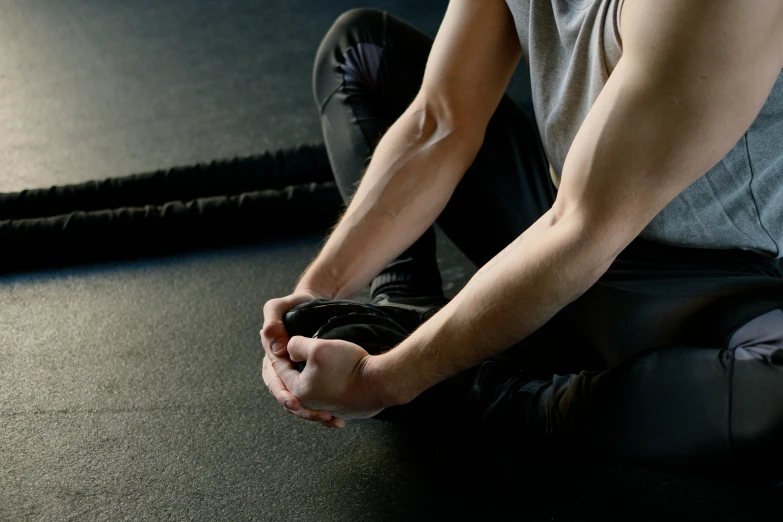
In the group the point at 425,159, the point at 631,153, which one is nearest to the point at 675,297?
the point at 631,153

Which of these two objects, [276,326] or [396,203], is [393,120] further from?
[276,326]

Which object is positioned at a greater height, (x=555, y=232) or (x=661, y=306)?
(x=555, y=232)

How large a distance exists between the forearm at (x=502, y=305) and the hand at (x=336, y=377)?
0.02m

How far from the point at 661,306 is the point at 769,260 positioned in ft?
0.53

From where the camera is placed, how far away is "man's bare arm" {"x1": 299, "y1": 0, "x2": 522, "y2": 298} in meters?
1.22

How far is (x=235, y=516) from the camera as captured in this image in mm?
1112

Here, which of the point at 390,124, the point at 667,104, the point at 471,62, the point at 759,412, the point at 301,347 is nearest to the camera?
the point at 667,104

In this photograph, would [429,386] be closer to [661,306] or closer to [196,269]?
[661,306]

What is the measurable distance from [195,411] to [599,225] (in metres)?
0.75

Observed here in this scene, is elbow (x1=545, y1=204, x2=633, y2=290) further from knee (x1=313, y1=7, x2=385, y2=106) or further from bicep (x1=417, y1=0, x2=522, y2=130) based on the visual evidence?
knee (x1=313, y1=7, x2=385, y2=106)

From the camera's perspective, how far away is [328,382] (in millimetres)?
1025

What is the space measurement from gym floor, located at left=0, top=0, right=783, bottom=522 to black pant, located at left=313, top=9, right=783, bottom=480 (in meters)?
0.14

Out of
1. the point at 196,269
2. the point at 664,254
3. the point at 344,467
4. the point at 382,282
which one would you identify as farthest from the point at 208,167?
the point at 664,254

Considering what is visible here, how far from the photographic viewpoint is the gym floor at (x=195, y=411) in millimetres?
1129
